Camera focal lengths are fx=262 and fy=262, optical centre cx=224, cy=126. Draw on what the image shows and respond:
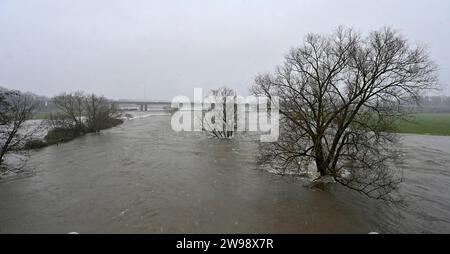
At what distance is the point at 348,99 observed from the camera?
1395 cm

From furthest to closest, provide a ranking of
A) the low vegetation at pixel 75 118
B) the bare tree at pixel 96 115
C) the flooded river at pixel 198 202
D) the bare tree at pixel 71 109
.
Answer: the bare tree at pixel 96 115 → the bare tree at pixel 71 109 → the low vegetation at pixel 75 118 → the flooded river at pixel 198 202

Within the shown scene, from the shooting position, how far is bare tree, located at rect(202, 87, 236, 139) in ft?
122

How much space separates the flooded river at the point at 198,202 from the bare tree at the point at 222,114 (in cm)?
1648

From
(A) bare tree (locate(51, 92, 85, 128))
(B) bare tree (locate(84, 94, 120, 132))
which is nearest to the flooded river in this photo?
(A) bare tree (locate(51, 92, 85, 128))

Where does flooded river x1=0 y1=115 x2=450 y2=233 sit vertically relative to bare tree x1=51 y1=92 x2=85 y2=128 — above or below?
below

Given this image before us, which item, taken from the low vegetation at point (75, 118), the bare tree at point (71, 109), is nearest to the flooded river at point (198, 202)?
the low vegetation at point (75, 118)

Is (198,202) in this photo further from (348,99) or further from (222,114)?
(222,114)

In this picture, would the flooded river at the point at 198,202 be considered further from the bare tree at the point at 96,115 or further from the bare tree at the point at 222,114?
the bare tree at the point at 96,115

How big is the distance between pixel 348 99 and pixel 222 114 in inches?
1050

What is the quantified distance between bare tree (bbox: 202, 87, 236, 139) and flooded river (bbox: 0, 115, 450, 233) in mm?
16481

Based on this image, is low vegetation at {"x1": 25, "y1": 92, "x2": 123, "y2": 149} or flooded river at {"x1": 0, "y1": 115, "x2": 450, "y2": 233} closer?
flooded river at {"x1": 0, "y1": 115, "x2": 450, "y2": 233}

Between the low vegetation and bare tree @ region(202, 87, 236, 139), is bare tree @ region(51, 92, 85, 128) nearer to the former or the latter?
the low vegetation

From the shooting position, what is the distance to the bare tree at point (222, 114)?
37281 millimetres
